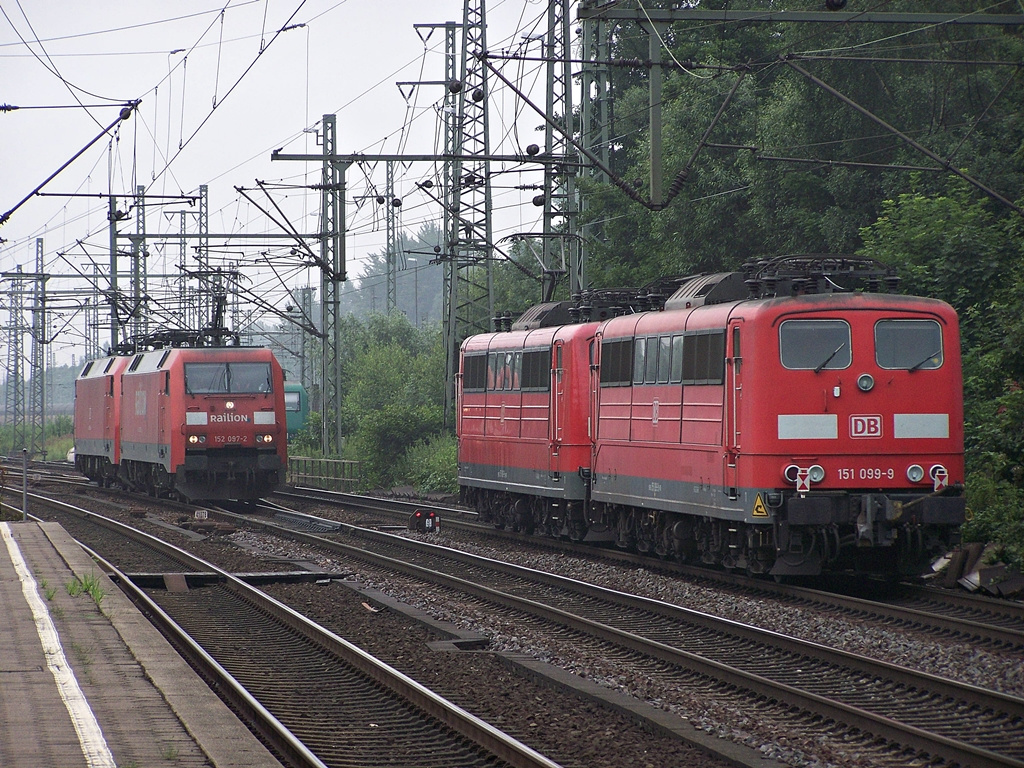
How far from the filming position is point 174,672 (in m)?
9.69

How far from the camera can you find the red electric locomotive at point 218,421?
1179 inches

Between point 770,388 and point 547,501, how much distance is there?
765 centimetres

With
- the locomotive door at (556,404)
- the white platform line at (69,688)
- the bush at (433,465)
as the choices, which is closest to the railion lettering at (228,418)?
the bush at (433,465)

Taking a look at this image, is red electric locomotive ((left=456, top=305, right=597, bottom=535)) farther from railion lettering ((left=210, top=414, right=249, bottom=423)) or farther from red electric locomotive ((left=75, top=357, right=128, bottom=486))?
red electric locomotive ((left=75, top=357, right=128, bottom=486))

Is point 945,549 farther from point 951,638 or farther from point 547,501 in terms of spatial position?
point 547,501

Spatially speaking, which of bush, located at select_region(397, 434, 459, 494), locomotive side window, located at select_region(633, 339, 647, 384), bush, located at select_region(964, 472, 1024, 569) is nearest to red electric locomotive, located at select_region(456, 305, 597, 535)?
locomotive side window, located at select_region(633, 339, 647, 384)

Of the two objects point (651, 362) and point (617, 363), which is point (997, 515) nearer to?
point (651, 362)

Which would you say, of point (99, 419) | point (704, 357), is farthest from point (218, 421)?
point (704, 357)

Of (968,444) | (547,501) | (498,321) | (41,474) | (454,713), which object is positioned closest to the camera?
(454,713)

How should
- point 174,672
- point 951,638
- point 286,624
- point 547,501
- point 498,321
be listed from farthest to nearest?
1. point 498,321
2. point 547,501
3. point 286,624
4. point 951,638
5. point 174,672

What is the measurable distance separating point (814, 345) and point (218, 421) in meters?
18.0

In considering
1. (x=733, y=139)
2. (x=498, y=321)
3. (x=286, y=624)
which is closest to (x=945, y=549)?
(x=286, y=624)

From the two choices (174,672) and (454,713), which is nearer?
(454,713)

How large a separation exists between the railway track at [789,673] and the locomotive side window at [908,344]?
391cm
